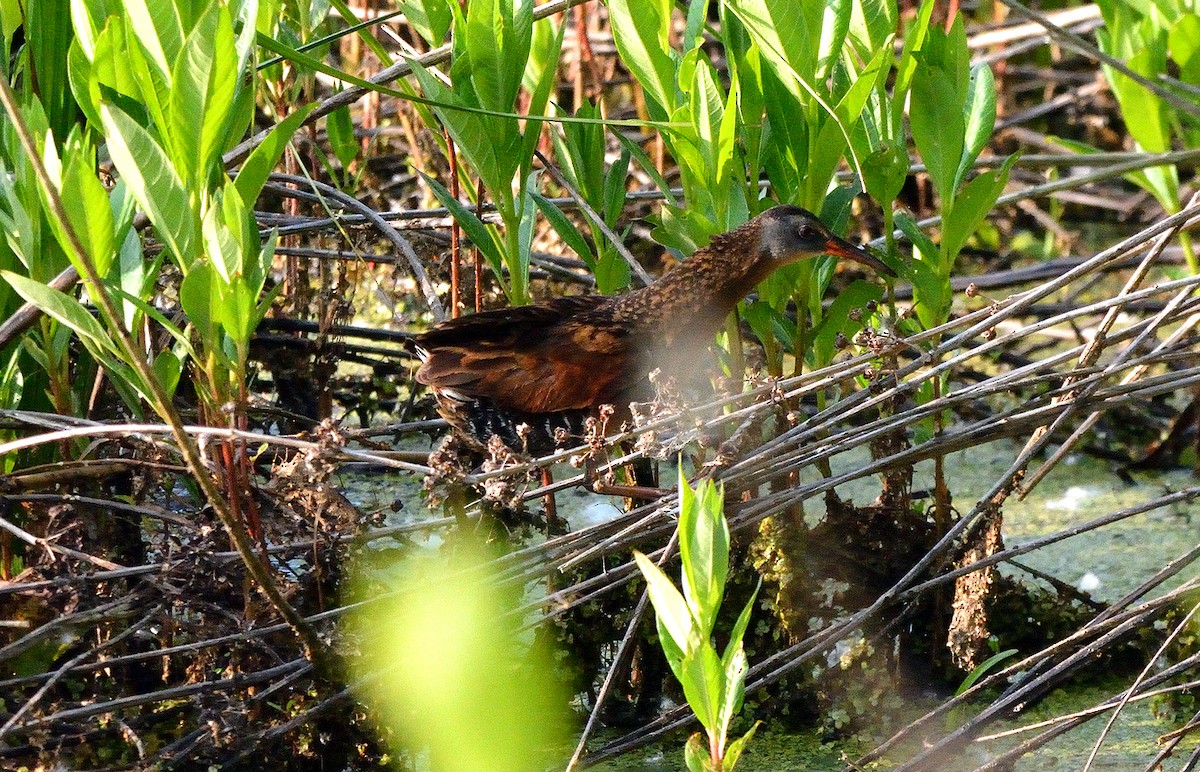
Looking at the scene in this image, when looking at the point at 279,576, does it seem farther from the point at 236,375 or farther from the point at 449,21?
the point at 449,21

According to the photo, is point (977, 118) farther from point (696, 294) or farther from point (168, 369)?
point (168, 369)

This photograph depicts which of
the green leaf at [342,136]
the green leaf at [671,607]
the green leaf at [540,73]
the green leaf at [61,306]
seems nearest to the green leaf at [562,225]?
the green leaf at [540,73]

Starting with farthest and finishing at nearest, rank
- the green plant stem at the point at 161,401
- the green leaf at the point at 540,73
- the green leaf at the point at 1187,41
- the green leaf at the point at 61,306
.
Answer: the green leaf at the point at 1187,41, the green leaf at the point at 540,73, the green leaf at the point at 61,306, the green plant stem at the point at 161,401

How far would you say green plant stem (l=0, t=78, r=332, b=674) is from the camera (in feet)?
4.67

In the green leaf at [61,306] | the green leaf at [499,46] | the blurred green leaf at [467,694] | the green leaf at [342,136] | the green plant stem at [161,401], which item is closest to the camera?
the blurred green leaf at [467,694]

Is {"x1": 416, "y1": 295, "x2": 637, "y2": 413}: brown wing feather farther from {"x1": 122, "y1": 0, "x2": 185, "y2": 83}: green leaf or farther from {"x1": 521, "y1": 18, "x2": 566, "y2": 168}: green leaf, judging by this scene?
{"x1": 122, "y1": 0, "x2": 185, "y2": 83}: green leaf

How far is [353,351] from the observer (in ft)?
11.8

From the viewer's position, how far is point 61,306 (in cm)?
178

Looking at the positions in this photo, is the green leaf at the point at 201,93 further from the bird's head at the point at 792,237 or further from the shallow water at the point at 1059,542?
the bird's head at the point at 792,237

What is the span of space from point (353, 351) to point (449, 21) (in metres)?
1.18

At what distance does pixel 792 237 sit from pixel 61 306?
1336mm

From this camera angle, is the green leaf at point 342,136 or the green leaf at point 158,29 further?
the green leaf at point 342,136

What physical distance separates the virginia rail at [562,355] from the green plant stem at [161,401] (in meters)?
0.58

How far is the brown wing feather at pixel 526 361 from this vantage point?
2.53 m
